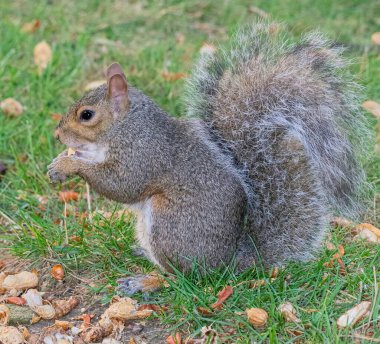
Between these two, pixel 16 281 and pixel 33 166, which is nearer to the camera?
pixel 16 281

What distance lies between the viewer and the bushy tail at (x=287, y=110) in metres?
2.34

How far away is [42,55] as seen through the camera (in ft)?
12.1

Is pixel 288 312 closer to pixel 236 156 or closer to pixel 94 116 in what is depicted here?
pixel 236 156

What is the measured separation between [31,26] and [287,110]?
2052 millimetres

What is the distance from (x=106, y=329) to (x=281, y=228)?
0.61 meters

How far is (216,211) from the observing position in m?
2.34

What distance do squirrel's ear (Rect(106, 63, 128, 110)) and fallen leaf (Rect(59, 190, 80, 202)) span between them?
0.59m

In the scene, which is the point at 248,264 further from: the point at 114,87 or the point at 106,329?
the point at 114,87

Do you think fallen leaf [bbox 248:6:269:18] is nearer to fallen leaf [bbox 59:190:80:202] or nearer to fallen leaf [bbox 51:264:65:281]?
fallen leaf [bbox 59:190:80:202]

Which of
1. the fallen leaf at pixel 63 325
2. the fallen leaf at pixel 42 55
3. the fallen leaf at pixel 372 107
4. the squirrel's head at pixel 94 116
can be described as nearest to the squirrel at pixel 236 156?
the squirrel's head at pixel 94 116

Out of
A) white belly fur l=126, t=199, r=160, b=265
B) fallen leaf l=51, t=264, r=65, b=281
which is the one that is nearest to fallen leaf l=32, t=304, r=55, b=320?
fallen leaf l=51, t=264, r=65, b=281

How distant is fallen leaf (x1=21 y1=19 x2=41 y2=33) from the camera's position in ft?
13.0

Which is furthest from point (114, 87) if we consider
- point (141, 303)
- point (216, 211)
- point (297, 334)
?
point (297, 334)

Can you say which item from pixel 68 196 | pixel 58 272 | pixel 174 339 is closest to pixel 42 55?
pixel 68 196
